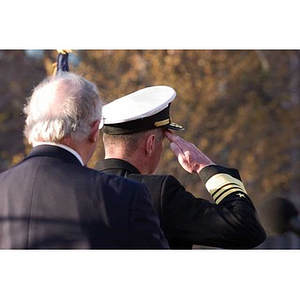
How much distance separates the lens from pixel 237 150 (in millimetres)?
17000

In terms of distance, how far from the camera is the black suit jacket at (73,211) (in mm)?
2941

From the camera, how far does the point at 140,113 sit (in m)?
3.93

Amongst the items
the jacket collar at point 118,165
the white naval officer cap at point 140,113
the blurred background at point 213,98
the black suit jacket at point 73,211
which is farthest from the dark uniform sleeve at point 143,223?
the blurred background at point 213,98

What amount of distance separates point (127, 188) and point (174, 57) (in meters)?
13.1

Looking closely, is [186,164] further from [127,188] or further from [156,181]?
[127,188]

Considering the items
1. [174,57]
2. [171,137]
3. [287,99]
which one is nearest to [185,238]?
[171,137]

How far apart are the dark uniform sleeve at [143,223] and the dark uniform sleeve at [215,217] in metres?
0.49

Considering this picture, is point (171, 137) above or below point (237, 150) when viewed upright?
above

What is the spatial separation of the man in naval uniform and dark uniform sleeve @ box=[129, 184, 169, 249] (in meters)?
0.50

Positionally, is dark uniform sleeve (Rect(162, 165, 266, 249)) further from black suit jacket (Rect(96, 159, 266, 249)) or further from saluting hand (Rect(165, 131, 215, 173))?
saluting hand (Rect(165, 131, 215, 173))

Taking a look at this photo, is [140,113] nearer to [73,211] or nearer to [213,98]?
[73,211]

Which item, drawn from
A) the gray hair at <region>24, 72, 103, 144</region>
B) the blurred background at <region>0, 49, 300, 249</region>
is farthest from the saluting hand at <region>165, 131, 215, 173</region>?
the blurred background at <region>0, 49, 300, 249</region>

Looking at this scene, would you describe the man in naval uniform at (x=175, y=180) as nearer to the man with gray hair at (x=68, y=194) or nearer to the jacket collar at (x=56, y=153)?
the man with gray hair at (x=68, y=194)

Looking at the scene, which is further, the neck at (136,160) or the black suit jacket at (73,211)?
the neck at (136,160)
